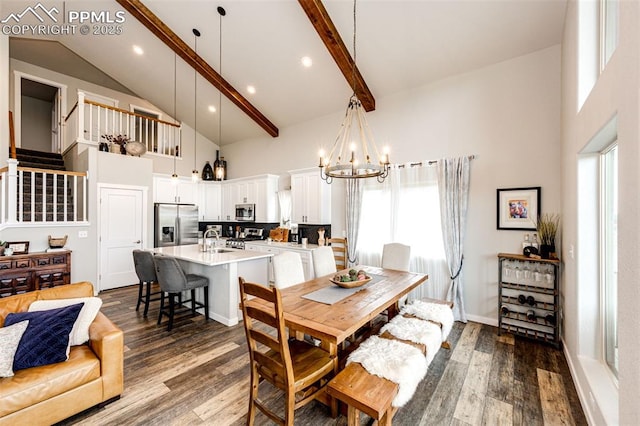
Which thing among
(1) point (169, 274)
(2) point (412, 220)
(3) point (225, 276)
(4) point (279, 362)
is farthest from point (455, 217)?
(1) point (169, 274)

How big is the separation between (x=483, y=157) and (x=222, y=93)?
5009 millimetres

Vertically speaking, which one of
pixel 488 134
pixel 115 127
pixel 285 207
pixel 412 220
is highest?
pixel 115 127

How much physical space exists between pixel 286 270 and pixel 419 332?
1.43 metres

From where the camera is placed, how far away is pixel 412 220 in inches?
168

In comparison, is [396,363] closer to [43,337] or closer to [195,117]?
[43,337]

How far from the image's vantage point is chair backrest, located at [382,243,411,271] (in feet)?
12.0

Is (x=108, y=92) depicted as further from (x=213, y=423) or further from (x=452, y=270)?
(x=452, y=270)

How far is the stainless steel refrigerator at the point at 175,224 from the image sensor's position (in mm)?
5996

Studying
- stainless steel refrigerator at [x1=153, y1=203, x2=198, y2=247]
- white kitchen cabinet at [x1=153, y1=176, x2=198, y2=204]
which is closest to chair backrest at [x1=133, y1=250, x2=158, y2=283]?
stainless steel refrigerator at [x1=153, y1=203, x2=198, y2=247]

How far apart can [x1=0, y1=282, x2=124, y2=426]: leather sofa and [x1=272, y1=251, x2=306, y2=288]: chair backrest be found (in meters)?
1.38

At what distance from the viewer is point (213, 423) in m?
1.96

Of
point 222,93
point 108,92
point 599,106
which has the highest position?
point 108,92

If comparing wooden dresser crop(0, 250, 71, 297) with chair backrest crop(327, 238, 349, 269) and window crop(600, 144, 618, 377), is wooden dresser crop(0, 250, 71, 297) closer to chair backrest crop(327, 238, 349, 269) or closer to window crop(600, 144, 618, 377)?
chair backrest crop(327, 238, 349, 269)

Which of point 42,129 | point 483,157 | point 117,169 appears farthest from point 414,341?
point 42,129
